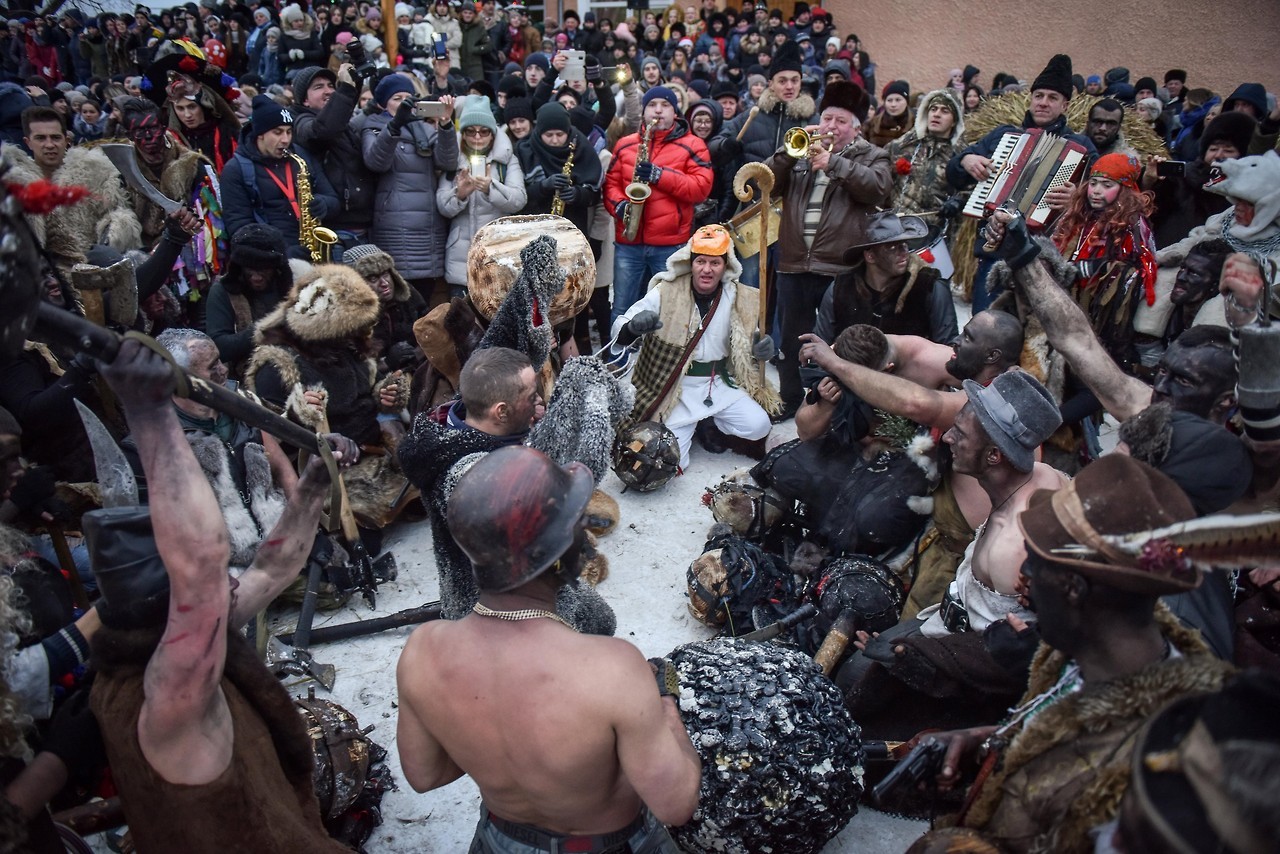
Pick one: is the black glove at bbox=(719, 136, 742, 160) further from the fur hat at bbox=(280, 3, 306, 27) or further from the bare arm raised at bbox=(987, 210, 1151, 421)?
the fur hat at bbox=(280, 3, 306, 27)

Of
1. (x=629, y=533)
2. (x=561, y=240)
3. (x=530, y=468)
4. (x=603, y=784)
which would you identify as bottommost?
(x=629, y=533)

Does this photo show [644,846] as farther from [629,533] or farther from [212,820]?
[629,533]

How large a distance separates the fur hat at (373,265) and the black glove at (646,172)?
7.95 feet

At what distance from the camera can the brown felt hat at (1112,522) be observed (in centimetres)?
188

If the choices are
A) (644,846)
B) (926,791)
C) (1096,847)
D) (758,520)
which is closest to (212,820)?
(644,846)

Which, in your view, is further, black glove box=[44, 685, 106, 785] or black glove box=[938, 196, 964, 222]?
black glove box=[938, 196, 964, 222]

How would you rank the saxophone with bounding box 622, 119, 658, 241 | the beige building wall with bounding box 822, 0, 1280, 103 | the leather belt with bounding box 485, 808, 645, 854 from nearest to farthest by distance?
the leather belt with bounding box 485, 808, 645, 854
the saxophone with bounding box 622, 119, 658, 241
the beige building wall with bounding box 822, 0, 1280, 103

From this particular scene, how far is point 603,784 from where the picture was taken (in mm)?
2191

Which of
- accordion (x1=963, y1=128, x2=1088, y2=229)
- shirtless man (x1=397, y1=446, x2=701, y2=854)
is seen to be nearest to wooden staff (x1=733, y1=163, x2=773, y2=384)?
accordion (x1=963, y1=128, x2=1088, y2=229)

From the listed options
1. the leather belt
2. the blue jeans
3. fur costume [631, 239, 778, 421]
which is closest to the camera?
the leather belt

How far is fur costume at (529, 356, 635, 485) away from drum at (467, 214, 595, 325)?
1.44 meters

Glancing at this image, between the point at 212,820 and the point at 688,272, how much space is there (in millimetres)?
5175

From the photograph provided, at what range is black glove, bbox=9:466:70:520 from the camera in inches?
148

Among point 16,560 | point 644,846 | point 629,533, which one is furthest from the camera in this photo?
point 629,533
